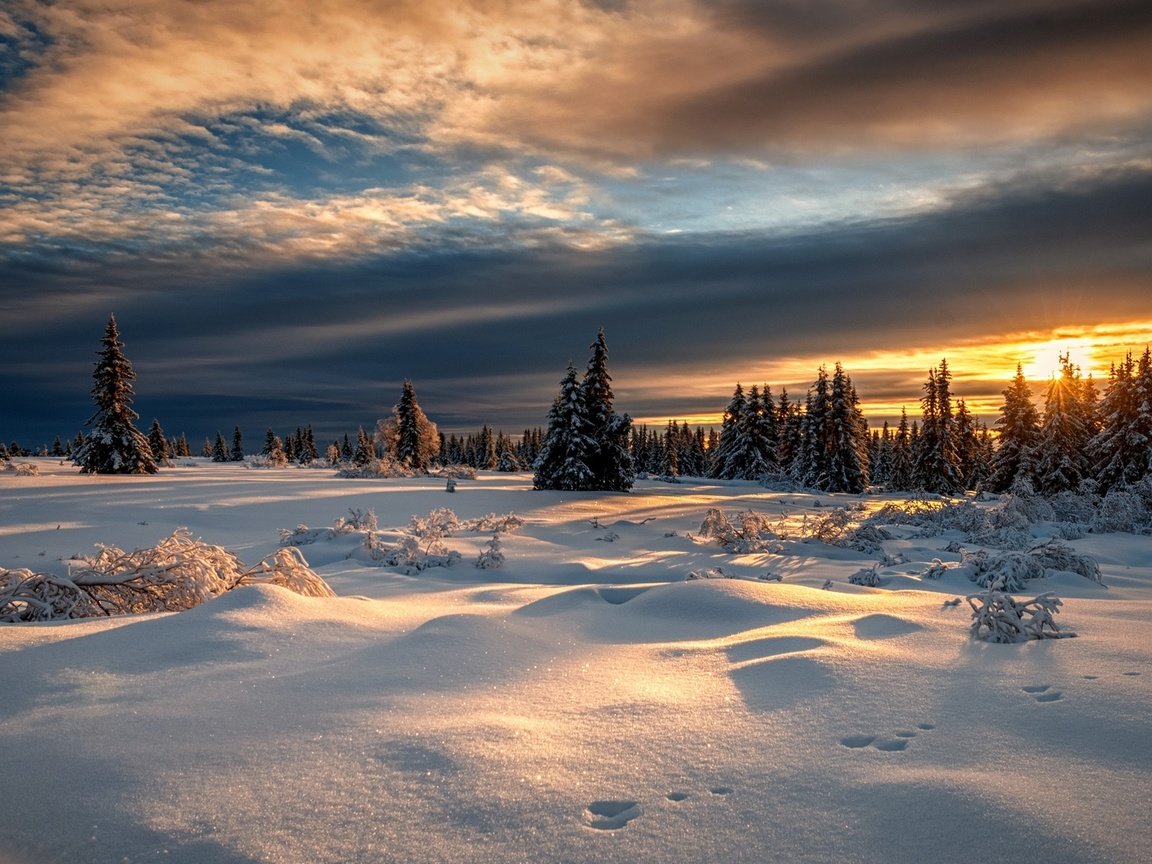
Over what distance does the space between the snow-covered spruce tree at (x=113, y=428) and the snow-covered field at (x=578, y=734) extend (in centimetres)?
2923

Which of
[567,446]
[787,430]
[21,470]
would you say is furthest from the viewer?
[787,430]

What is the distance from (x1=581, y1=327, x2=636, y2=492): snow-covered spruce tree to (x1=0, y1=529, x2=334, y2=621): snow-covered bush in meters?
20.9

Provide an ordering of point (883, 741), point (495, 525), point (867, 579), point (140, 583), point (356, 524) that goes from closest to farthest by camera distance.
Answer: point (883, 741), point (140, 583), point (867, 579), point (356, 524), point (495, 525)

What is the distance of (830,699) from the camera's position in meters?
3.52

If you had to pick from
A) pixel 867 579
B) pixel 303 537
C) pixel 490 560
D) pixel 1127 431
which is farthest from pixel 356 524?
pixel 1127 431

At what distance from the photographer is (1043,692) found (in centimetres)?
357

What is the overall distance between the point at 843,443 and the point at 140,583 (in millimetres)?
42204

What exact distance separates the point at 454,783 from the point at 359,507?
49.5 ft

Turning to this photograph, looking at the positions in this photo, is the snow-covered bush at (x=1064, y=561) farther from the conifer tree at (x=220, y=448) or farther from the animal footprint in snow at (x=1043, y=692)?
the conifer tree at (x=220, y=448)

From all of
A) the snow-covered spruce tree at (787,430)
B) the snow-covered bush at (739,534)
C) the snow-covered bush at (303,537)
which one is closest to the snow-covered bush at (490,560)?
the snow-covered bush at (303,537)

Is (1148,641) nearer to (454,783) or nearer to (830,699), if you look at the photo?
(830,699)

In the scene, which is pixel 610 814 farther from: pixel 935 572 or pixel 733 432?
pixel 733 432

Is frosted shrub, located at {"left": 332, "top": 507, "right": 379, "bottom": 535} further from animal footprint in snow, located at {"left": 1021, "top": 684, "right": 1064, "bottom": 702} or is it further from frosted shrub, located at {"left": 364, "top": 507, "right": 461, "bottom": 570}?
animal footprint in snow, located at {"left": 1021, "top": 684, "right": 1064, "bottom": 702}

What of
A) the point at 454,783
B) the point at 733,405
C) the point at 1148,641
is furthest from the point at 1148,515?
the point at 733,405
